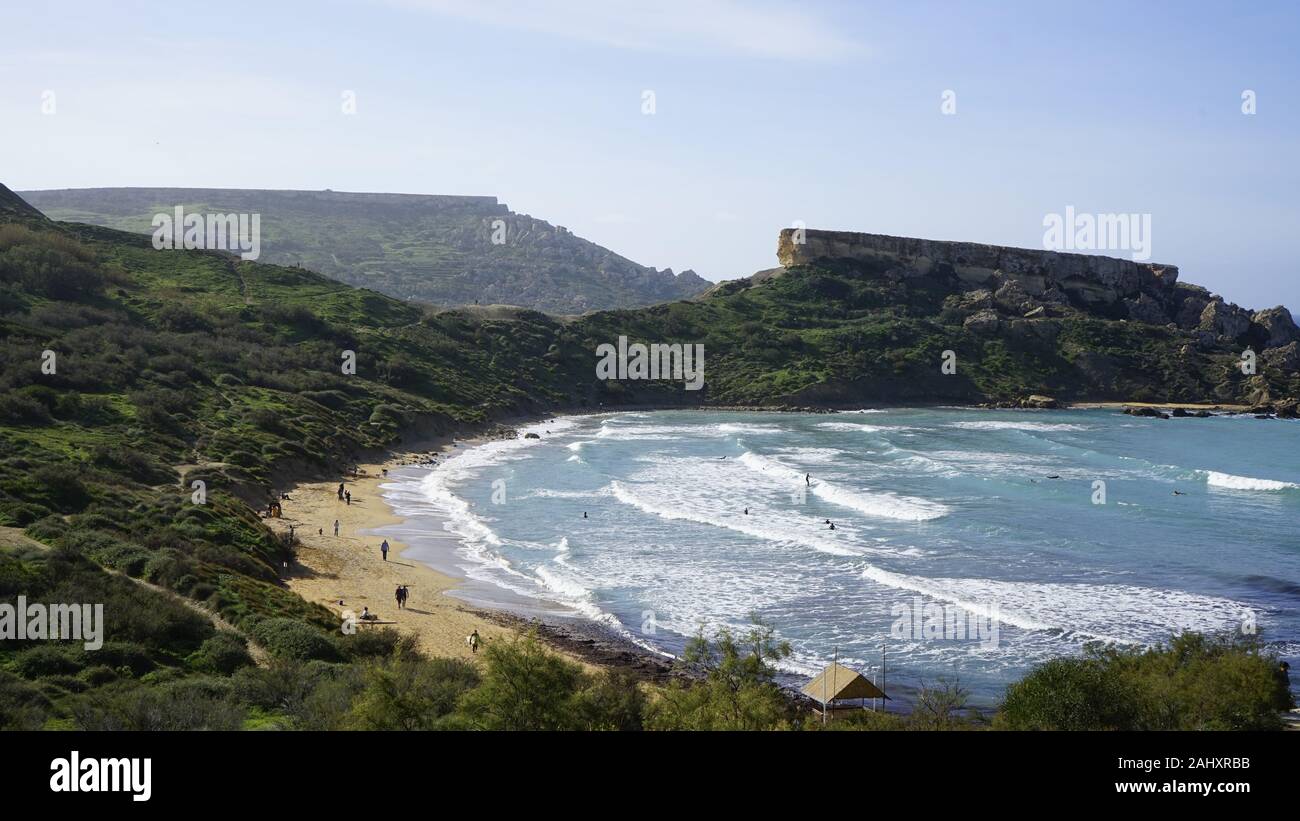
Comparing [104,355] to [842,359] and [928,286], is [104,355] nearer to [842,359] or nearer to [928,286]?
[842,359]

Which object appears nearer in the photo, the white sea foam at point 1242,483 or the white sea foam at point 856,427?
the white sea foam at point 1242,483

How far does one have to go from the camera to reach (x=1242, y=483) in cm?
4841

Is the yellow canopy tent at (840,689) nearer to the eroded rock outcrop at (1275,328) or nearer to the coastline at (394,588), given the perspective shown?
the coastline at (394,588)

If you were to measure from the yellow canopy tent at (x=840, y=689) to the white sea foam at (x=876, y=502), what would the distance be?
2086 centimetres

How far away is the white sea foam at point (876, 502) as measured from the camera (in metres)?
41.5

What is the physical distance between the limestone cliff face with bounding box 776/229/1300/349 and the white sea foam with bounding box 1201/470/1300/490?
65067 mm

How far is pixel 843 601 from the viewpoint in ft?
95.2

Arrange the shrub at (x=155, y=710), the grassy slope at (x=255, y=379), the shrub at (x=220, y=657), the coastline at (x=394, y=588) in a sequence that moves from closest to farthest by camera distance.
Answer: the shrub at (x=155, y=710), the shrub at (x=220, y=657), the grassy slope at (x=255, y=379), the coastline at (x=394, y=588)

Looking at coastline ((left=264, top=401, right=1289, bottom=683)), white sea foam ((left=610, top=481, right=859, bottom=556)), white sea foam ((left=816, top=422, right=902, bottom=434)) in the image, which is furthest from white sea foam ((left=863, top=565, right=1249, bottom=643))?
white sea foam ((left=816, top=422, right=902, bottom=434))

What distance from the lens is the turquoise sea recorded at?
86.4ft

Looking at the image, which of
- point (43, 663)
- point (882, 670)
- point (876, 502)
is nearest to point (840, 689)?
point (882, 670)

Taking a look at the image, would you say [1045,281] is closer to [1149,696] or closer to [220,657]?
[1149,696]

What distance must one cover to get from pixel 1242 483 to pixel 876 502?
1874 centimetres

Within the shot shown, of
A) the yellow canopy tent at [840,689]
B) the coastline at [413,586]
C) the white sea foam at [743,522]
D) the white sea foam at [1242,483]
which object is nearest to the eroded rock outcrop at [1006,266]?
the white sea foam at [1242,483]
